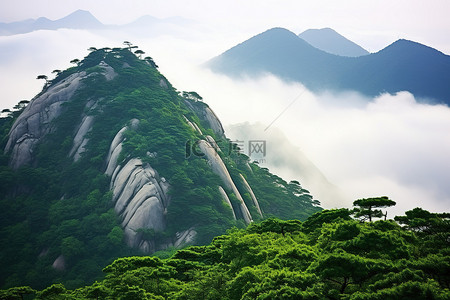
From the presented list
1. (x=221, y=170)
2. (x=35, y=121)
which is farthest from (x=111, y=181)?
(x=35, y=121)

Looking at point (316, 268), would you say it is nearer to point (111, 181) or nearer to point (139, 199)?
point (139, 199)

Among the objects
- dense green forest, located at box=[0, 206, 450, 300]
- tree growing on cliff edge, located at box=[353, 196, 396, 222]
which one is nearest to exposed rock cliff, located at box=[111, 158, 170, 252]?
dense green forest, located at box=[0, 206, 450, 300]

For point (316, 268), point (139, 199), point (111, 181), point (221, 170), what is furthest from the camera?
point (221, 170)

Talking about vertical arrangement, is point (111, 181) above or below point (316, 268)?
above

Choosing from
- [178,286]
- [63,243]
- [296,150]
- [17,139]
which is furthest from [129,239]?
[296,150]

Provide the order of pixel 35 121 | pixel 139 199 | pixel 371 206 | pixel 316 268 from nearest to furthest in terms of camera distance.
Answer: pixel 316 268 < pixel 371 206 < pixel 139 199 < pixel 35 121

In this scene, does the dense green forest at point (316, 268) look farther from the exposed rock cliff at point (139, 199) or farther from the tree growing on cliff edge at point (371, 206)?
the exposed rock cliff at point (139, 199)

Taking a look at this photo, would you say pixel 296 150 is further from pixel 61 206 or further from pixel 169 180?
pixel 61 206
